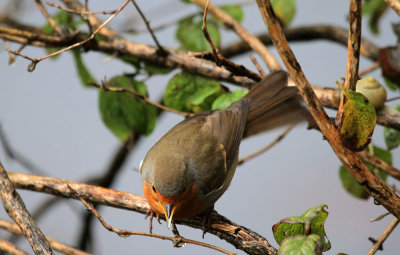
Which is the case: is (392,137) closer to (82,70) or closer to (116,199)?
(116,199)

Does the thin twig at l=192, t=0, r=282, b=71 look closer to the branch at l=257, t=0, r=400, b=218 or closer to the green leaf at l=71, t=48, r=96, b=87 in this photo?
the green leaf at l=71, t=48, r=96, b=87

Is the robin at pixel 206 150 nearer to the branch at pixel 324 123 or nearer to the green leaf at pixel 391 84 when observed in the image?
the green leaf at pixel 391 84

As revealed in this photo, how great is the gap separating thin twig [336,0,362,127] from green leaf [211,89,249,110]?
27.8 inches

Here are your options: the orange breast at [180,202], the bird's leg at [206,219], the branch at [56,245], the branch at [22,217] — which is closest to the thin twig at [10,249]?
the branch at [56,245]

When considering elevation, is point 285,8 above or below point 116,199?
above

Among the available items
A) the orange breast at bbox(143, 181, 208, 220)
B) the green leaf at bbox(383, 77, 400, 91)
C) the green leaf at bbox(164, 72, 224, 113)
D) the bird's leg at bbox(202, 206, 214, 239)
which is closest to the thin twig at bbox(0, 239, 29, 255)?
the orange breast at bbox(143, 181, 208, 220)

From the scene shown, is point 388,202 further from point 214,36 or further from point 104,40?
point 104,40

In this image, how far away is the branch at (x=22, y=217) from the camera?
1240mm

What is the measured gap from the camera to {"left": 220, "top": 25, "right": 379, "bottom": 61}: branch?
242 centimetres

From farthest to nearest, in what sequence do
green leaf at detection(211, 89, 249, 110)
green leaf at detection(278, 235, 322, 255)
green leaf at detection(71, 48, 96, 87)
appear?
green leaf at detection(71, 48, 96, 87), green leaf at detection(211, 89, 249, 110), green leaf at detection(278, 235, 322, 255)

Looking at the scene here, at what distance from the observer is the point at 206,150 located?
1860 millimetres

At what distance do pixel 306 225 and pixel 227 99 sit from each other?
32.7 inches

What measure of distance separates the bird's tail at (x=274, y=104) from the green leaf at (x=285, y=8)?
465 millimetres

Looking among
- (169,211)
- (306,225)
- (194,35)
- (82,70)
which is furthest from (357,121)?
(82,70)
